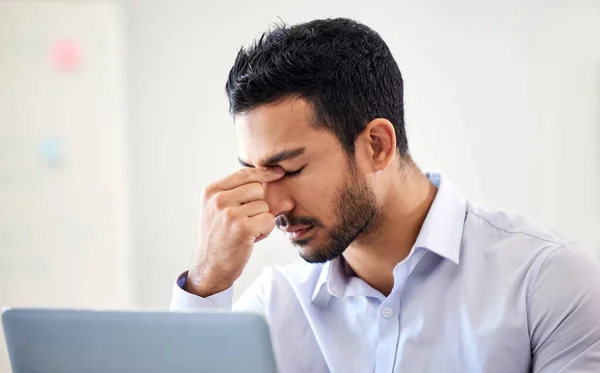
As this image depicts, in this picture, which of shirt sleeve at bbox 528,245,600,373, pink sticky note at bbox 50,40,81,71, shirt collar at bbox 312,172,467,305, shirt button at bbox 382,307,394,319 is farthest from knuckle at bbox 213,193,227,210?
pink sticky note at bbox 50,40,81,71

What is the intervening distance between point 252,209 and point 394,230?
322mm

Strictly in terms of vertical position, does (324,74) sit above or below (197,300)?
above

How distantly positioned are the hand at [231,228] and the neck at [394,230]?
243 millimetres

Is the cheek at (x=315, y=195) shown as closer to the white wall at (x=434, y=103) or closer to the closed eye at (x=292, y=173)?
the closed eye at (x=292, y=173)

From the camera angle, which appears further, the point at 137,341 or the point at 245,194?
the point at 245,194

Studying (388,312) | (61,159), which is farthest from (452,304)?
(61,159)

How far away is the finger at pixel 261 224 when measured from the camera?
157 cm

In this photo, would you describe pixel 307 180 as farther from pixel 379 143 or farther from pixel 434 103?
pixel 434 103

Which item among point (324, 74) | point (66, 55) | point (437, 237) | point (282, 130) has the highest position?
point (66, 55)

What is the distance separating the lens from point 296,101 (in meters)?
1.57

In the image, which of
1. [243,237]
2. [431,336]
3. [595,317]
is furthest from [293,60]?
[595,317]

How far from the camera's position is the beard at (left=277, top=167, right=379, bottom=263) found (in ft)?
5.27

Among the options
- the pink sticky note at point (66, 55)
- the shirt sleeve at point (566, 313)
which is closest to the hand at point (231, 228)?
the shirt sleeve at point (566, 313)

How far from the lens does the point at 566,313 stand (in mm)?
1393
